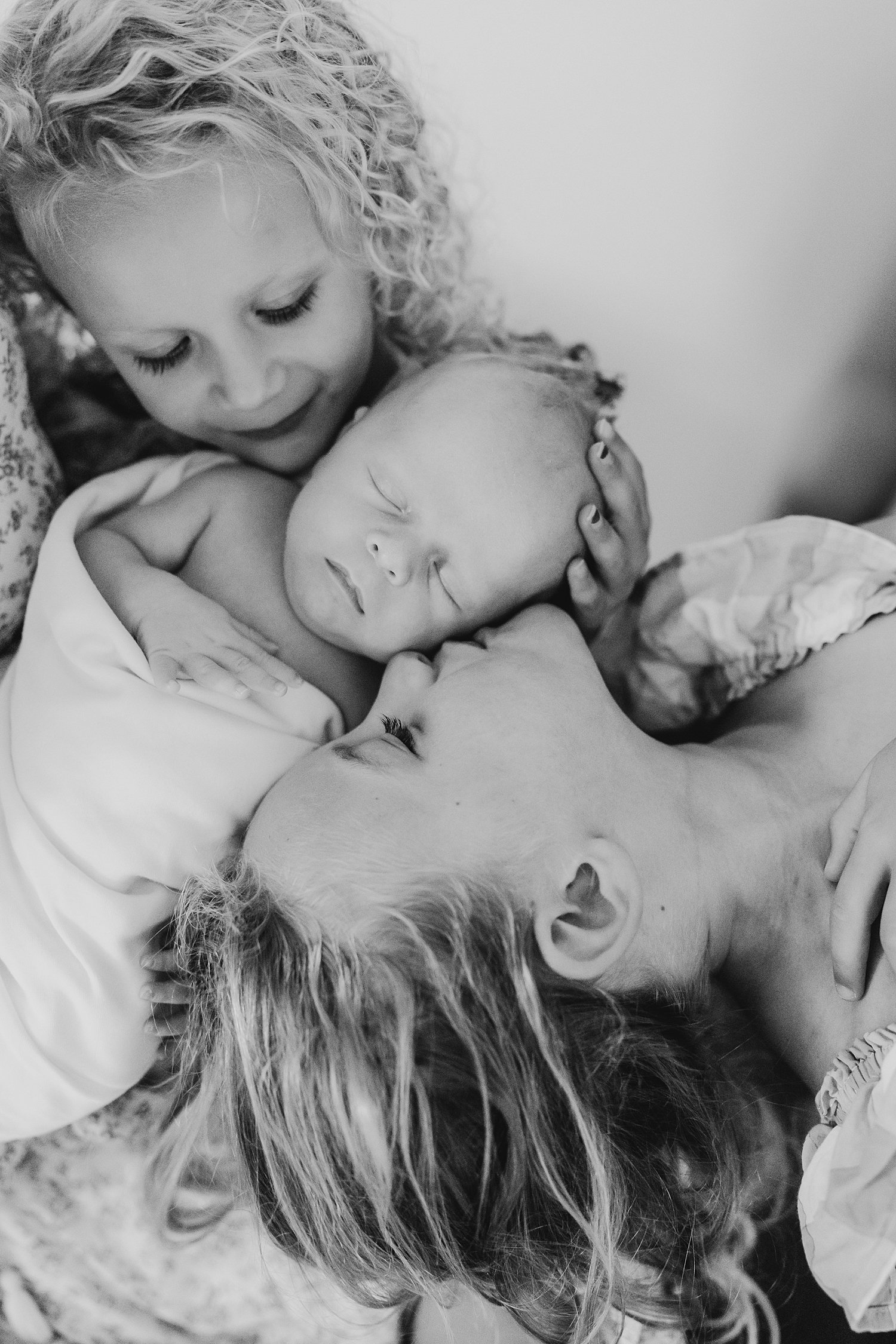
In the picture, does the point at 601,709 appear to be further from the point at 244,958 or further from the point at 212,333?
the point at 212,333

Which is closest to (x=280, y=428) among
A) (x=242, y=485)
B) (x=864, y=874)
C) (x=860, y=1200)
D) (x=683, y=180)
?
(x=242, y=485)

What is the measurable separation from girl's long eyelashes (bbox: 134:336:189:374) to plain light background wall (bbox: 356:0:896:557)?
380 millimetres

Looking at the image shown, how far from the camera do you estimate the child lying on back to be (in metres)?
0.94

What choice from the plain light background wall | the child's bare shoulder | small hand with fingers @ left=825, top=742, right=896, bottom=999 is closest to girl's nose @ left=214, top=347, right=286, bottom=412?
the child's bare shoulder

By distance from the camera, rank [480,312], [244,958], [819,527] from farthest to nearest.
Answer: [480,312] < [819,527] < [244,958]

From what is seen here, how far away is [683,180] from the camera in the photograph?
1.16 meters

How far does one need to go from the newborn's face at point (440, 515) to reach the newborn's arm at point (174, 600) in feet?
0.32

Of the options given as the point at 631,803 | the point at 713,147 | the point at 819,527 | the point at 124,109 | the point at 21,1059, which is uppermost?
the point at 713,147

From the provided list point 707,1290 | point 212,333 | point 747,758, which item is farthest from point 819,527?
point 707,1290

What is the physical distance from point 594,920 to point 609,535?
39cm

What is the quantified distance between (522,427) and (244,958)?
1.76 feet

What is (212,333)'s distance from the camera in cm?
95

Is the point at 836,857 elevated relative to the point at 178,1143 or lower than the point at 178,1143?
elevated

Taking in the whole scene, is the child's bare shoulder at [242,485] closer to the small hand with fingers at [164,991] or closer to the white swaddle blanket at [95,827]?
the white swaddle blanket at [95,827]
